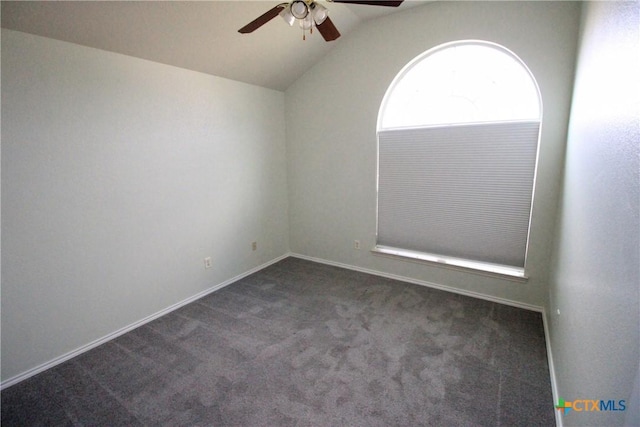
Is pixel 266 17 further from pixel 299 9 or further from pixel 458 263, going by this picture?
pixel 458 263

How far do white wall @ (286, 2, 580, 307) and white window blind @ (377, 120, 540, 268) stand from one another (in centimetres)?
14

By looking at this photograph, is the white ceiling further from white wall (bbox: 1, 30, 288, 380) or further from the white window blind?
the white window blind

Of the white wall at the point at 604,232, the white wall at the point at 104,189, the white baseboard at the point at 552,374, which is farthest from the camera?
the white wall at the point at 104,189

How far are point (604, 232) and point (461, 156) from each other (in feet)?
6.50

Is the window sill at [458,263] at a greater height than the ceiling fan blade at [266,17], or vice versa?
the ceiling fan blade at [266,17]

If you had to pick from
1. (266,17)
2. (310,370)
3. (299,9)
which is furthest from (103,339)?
(299,9)

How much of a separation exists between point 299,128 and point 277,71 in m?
0.78

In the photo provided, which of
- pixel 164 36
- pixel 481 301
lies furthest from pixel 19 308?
pixel 481 301

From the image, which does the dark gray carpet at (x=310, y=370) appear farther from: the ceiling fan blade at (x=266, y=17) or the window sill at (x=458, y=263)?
the ceiling fan blade at (x=266, y=17)

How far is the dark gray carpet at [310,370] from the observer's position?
1.70m

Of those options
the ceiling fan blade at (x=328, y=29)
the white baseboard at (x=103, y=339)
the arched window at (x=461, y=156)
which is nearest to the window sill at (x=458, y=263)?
the arched window at (x=461, y=156)

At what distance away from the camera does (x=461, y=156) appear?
2951 mm

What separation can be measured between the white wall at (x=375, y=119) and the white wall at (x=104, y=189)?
919mm

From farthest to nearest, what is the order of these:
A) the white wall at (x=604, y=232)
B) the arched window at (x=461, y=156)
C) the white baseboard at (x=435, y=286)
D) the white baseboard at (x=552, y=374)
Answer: the white baseboard at (x=435, y=286) → the arched window at (x=461, y=156) → the white baseboard at (x=552, y=374) → the white wall at (x=604, y=232)
